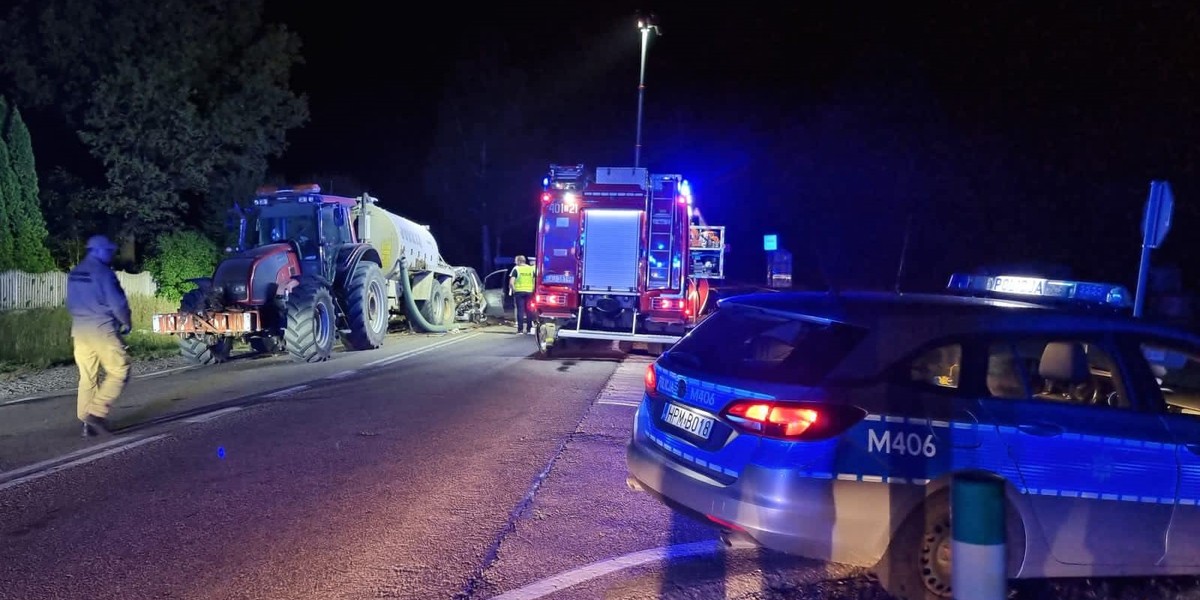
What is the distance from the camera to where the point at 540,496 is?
557cm

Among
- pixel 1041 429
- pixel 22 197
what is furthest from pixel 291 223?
pixel 1041 429

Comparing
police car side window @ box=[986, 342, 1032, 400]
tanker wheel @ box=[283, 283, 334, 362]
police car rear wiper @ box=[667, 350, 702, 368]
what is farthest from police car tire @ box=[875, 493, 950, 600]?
tanker wheel @ box=[283, 283, 334, 362]

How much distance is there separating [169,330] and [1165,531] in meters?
12.5

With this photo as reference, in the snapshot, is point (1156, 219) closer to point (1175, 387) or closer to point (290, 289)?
point (1175, 387)

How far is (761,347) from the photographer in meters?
5.02

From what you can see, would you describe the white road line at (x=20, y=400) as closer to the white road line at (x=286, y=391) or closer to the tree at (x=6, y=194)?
the white road line at (x=286, y=391)

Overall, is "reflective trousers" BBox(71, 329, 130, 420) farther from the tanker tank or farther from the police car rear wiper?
the tanker tank

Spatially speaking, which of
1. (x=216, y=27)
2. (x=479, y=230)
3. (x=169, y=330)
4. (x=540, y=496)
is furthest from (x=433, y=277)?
(x=479, y=230)

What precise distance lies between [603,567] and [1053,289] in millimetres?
3327

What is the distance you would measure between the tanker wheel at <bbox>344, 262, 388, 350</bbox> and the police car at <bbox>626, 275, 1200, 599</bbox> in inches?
469

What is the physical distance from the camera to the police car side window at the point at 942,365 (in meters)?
3.77

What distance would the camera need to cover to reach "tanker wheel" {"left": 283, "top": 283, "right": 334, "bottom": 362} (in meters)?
→ 12.8

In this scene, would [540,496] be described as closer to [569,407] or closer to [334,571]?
[334,571]

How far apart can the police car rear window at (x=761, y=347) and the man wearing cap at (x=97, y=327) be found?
208 inches
